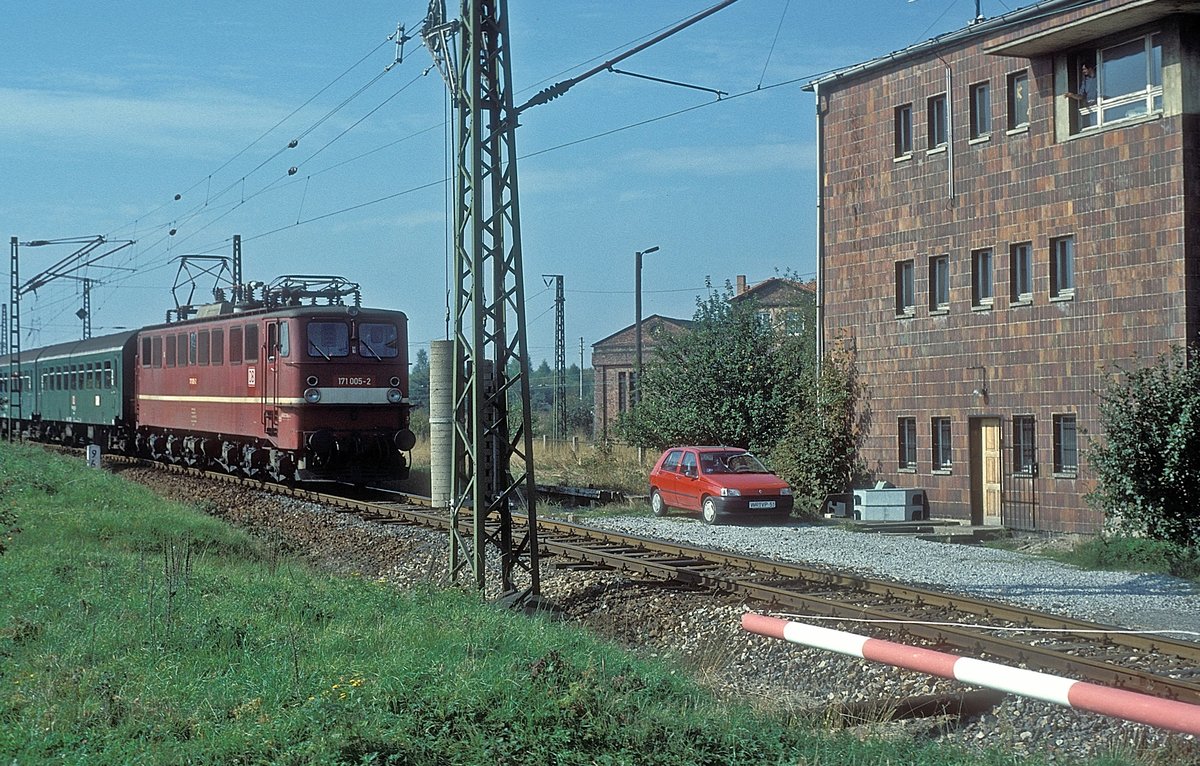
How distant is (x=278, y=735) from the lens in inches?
276

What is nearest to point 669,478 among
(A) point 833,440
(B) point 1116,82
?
(A) point 833,440

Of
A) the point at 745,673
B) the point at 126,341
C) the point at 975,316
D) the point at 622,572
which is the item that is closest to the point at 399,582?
the point at 622,572

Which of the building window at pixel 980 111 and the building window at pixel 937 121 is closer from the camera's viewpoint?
the building window at pixel 980 111

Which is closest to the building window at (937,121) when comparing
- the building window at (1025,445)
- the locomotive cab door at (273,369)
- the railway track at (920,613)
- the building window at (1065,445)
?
the building window at (1025,445)

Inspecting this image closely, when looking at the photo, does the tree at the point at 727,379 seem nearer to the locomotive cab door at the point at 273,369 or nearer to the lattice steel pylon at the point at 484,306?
the locomotive cab door at the point at 273,369

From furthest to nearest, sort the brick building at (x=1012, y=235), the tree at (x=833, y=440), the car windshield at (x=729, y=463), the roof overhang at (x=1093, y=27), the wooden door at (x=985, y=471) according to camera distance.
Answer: the tree at (x=833, y=440), the car windshield at (x=729, y=463), the wooden door at (x=985, y=471), the brick building at (x=1012, y=235), the roof overhang at (x=1093, y=27)

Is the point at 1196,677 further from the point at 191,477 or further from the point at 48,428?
the point at 48,428

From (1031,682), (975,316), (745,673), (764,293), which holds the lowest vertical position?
(745,673)

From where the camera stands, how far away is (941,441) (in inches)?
956

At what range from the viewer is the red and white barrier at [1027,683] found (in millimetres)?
5711

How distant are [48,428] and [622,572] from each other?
35634 mm

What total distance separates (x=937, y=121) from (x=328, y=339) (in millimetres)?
12355

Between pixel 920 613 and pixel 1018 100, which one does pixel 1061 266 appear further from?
pixel 920 613

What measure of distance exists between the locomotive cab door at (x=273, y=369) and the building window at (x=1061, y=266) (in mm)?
14042
